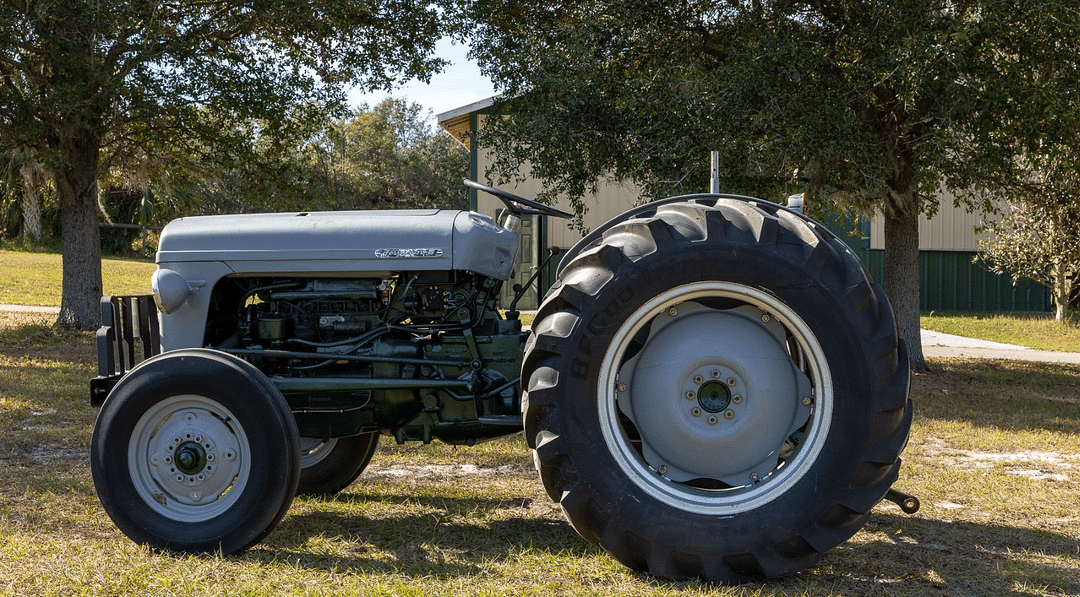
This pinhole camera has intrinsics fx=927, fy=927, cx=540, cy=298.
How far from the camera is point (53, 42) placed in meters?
11.8

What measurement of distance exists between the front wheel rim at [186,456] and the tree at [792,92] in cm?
653

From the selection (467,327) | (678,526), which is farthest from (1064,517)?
(467,327)

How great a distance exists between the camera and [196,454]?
4000 mm

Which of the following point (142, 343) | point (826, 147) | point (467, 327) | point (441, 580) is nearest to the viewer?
point (441, 580)

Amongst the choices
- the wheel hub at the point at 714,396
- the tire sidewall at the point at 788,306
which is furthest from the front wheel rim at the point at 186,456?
the wheel hub at the point at 714,396

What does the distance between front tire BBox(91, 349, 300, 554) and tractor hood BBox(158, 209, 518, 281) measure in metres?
0.57

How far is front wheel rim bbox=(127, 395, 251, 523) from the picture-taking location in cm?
398

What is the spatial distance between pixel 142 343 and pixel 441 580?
207cm

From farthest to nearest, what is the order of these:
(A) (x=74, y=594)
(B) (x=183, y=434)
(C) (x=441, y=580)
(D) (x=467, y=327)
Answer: (D) (x=467, y=327) → (B) (x=183, y=434) → (C) (x=441, y=580) → (A) (x=74, y=594)

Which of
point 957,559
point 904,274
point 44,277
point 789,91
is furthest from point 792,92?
point 44,277

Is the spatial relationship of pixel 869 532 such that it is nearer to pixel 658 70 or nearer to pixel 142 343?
pixel 142 343

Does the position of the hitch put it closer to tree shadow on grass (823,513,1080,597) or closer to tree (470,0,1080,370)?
tree shadow on grass (823,513,1080,597)

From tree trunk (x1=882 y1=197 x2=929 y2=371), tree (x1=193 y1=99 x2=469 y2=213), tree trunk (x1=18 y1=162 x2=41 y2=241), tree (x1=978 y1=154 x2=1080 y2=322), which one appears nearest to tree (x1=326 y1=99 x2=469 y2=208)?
tree (x1=193 y1=99 x2=469 y2=213)

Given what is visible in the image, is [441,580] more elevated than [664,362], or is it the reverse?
[664,362]
